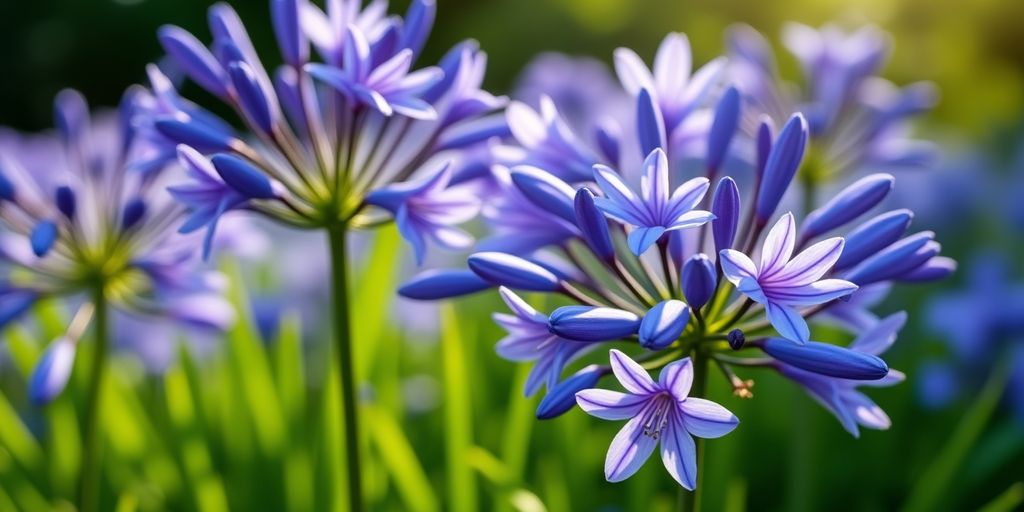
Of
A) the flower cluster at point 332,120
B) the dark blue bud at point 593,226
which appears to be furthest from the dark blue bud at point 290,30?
the dark blue bud at point 593,226

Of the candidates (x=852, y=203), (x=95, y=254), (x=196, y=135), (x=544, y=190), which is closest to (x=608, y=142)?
(x=544, y=190)

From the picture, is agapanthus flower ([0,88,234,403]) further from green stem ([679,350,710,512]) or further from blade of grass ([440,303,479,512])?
green stem ([679,350,710,512])

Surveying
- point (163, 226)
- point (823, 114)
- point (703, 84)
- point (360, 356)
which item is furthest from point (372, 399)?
point (823, 114)

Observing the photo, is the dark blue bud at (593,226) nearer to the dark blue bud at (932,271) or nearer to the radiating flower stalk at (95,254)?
the dark blue bud at (932,271)

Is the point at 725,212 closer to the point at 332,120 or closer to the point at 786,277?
the point at 786,277

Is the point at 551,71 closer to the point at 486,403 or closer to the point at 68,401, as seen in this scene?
the point at 486,403

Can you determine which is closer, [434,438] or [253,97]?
[253,97]
